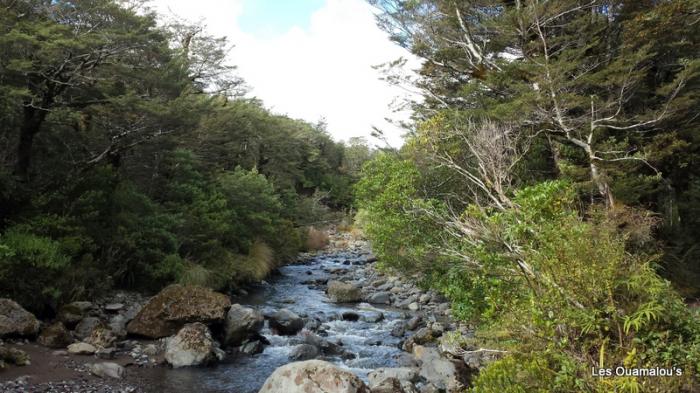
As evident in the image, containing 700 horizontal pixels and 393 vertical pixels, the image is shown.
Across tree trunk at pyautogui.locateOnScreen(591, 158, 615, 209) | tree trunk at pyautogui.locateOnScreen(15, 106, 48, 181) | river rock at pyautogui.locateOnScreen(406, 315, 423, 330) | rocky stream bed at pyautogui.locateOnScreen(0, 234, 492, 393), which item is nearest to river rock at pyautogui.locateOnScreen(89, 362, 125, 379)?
rocky stream bed at pyautogui.locateOnScreen(0, 234, 492, 393)

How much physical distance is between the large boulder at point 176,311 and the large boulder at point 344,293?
6.20 m

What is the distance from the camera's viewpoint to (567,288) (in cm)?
416

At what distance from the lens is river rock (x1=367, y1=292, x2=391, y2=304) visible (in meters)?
16.3

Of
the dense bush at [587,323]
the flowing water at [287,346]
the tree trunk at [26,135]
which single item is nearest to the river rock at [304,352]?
the flowing water at [287,346]

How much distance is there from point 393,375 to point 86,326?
6221mm

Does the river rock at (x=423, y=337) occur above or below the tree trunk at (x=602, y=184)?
below

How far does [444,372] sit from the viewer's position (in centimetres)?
865

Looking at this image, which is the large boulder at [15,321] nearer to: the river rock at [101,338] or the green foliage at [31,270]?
the green foliage at [31,270]

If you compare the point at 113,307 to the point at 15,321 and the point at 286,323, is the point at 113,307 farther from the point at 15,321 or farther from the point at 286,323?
the point at 286,323

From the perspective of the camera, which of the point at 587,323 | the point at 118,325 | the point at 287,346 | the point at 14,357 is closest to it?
the point at 587,323

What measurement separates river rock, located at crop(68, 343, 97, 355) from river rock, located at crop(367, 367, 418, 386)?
5.06 meters

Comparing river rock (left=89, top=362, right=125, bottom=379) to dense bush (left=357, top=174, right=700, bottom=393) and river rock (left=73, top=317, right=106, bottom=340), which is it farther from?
dense bush (left=357, top=174, right=700, bottom=393)

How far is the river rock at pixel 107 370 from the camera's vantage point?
7504mm

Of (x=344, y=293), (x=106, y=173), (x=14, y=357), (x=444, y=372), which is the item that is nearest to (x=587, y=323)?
(x=444, y=372)
